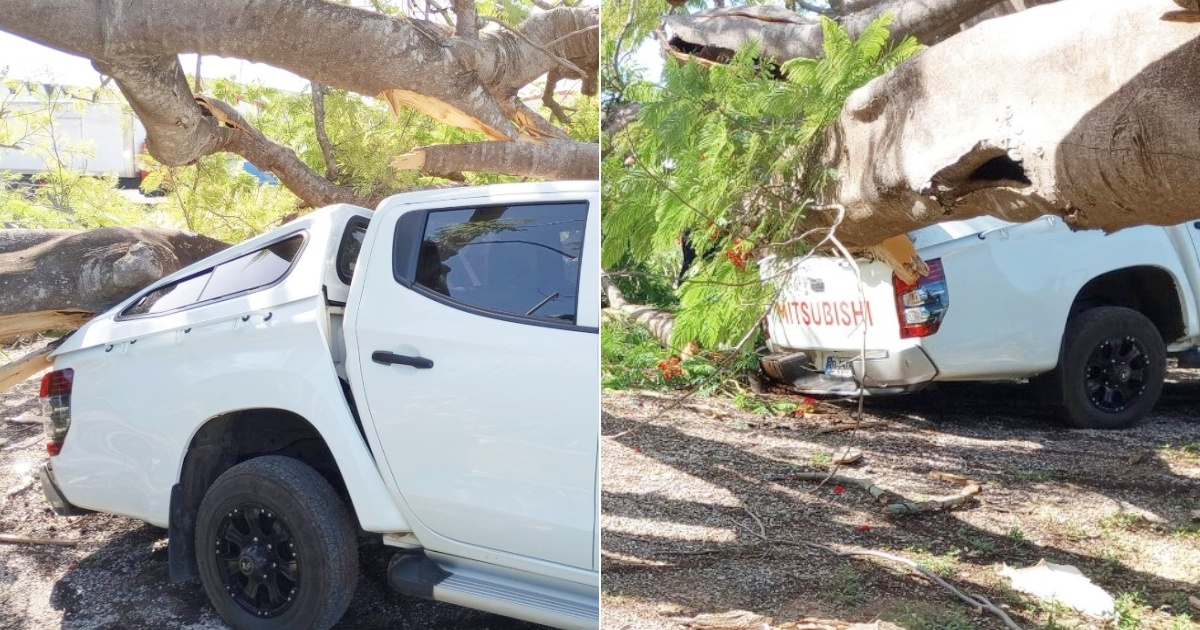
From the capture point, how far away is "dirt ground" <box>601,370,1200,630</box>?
1466mm

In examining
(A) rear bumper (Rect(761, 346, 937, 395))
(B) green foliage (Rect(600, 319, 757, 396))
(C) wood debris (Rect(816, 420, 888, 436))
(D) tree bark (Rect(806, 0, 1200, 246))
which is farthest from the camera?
(C) wood debris (Rect(816, 420, 888, 436))

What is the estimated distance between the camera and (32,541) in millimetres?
1296

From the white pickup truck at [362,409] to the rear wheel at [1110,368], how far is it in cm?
194

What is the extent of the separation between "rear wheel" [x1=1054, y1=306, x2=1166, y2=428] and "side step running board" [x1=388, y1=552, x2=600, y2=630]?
192 cm

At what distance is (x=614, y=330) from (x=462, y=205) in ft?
Result: 0.82

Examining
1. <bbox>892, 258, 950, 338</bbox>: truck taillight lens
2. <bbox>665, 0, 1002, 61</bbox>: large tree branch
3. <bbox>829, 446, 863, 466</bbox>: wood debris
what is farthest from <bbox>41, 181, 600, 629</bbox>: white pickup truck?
<bbox>892, 258, 950, 338</bbox>: truck taillight lens

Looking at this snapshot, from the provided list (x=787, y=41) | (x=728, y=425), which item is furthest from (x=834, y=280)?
(x=787, y=41)

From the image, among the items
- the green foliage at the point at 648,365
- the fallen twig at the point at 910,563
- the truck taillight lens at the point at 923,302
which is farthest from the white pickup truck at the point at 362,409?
the truck taillight lens at the point at 923,302

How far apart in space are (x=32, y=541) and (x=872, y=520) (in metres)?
1.40

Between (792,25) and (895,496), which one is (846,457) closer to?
(895,496)

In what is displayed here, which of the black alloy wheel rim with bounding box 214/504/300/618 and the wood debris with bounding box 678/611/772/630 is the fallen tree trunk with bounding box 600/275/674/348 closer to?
the wood debris with bounding box 678/611/772/630

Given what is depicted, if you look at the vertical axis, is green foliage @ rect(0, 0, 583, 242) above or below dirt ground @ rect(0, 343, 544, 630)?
above

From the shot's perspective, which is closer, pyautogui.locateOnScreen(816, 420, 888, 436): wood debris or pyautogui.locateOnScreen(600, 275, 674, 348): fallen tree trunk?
pyautogui.locateOnScreen(600, 275, 674, 348): fallen tree trunk

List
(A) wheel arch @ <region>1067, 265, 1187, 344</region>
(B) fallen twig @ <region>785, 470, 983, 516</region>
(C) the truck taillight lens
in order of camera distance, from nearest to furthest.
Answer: (B) fallen twig @ <region>785, 470, 983, 516</region>, (C) the truck taillight lens, (A) wheel arch @ <region>1067, 265, 1187, 344</region>
